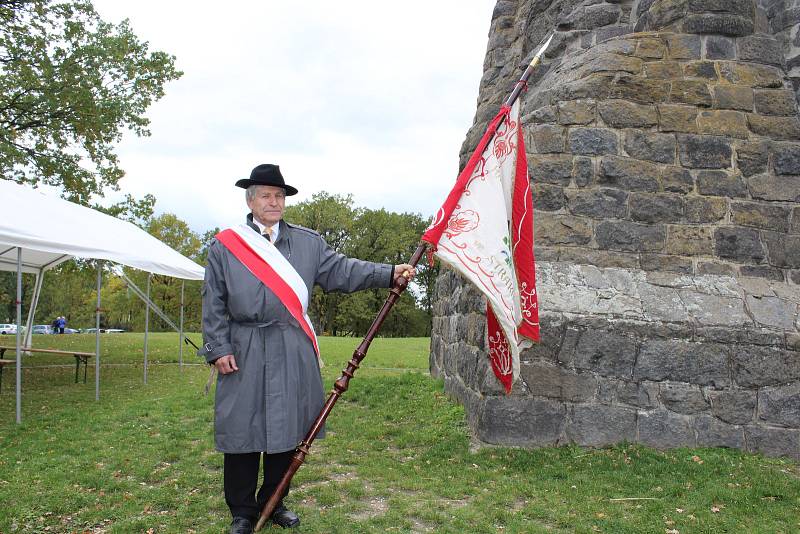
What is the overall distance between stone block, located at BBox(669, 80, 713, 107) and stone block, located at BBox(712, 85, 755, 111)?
0.08m

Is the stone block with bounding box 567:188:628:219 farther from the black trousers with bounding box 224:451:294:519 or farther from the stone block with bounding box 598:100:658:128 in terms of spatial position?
the black trousers with bounding box 224:451:294:519

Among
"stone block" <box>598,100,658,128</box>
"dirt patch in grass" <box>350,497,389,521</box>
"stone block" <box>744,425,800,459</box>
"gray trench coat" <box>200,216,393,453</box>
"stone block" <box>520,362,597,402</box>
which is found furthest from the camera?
"stone block" <box>598,100,658,128</box>

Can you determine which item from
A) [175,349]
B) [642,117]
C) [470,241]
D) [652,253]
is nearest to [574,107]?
[642,117]

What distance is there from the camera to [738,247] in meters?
5.77

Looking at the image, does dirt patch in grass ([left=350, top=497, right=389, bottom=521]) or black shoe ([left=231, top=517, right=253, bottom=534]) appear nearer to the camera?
black shoe ([left=231, top=517, right=253, bottom=534])

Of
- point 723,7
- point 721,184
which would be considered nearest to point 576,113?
point 721,184

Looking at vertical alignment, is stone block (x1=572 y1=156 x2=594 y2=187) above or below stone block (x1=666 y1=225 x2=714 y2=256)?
above

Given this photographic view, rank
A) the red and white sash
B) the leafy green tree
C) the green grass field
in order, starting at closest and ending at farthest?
the red and white sash
the green grass field
the leafy green tree

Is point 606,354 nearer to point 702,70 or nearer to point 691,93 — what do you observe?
point 691,93

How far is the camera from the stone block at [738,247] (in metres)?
5.76

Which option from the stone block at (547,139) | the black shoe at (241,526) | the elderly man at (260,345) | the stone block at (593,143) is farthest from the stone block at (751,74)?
the black shoe at (241,526)

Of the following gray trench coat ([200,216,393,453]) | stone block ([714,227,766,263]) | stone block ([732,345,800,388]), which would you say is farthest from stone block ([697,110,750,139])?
gray trench coat ([200,216,393,453])

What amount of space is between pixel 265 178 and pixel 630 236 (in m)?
3.56

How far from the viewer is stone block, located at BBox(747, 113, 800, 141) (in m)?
5.95
